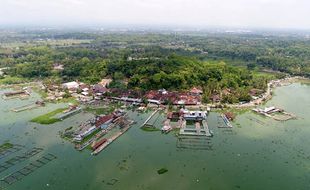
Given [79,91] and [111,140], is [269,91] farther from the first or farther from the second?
[79,91]

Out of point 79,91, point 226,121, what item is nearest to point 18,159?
point 79,91

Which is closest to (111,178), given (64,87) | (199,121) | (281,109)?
(199,121)

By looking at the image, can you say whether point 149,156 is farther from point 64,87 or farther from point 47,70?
point 47,70

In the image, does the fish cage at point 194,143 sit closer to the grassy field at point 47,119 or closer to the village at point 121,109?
the village at point 121,109

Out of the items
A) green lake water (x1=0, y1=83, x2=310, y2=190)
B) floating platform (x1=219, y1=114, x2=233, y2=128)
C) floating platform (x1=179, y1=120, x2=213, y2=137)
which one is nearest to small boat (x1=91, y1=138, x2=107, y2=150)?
green lake water (x1=0, y1=83, x2=310, y2=190)

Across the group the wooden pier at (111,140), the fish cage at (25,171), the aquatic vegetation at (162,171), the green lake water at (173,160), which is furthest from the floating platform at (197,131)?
the fish cage at (25,171)

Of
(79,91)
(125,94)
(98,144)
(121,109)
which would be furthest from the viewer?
(79,91)

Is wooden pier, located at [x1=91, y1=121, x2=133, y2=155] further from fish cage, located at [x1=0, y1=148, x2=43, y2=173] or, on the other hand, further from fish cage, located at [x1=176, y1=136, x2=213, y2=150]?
fish cage, located at [x1=176, y1=136, x2=213, y2=150]
